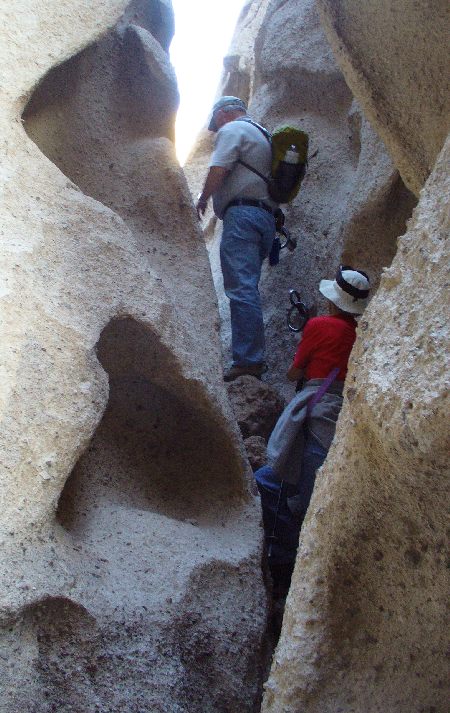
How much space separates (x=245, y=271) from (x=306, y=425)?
1.05m

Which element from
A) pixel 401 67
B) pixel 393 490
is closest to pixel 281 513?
pixel 393 490

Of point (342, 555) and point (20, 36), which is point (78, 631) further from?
point (20, 36)

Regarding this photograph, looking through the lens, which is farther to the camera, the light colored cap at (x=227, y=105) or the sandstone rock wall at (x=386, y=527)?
the light colored cap at (x=227, y=105)

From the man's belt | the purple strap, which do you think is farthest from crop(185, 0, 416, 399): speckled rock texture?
the purple strap

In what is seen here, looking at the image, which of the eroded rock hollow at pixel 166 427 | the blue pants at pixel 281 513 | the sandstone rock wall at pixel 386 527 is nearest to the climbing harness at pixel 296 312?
the eroded rock hollow at pixel 166 427

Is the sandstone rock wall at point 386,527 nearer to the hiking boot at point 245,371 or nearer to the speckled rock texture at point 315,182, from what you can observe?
the hiking boot at point 245,371

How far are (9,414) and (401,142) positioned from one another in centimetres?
151

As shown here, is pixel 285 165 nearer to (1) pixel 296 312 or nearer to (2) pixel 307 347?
(1) pixel 296 312

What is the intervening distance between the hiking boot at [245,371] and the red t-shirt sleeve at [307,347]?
689mm

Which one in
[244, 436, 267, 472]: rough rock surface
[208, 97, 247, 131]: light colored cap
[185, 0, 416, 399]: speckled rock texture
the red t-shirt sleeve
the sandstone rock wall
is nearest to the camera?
the sandstone rock wall

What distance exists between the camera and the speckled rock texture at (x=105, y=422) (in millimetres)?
1940

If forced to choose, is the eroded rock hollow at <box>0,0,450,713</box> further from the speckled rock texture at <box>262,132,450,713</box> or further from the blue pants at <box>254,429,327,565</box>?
the blue pants at <box>254,429,327,565</box>

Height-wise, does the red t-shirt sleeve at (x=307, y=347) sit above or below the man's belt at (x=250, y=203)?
above

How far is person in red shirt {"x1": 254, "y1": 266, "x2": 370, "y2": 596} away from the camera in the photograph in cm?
267
